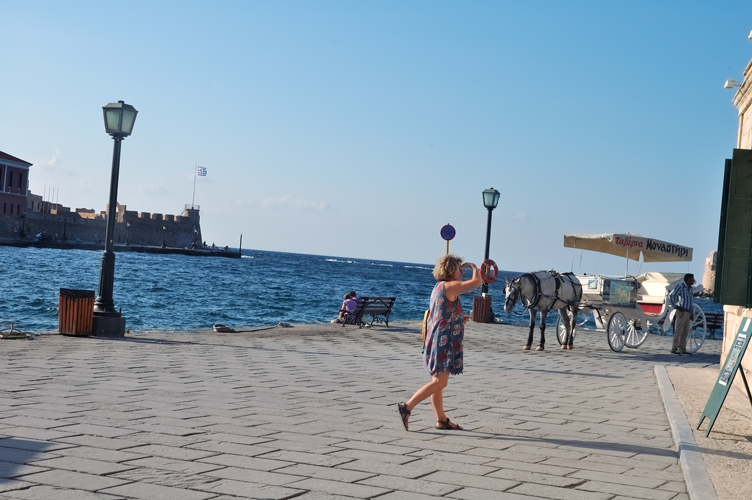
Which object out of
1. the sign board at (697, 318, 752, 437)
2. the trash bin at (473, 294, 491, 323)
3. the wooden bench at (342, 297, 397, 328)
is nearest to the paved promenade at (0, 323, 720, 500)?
the sign board at (697, 318, 752, 437)

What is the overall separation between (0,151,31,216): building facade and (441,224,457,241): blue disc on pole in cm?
8211

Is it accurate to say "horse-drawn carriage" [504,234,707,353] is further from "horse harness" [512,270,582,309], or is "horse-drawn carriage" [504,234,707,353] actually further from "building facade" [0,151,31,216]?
"building facade" [0,151,31,216]

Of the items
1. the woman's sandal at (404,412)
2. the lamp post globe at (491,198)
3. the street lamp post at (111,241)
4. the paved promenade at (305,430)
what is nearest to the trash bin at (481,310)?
the lamp post globe at (491,198)

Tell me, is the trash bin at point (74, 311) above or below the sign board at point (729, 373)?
below

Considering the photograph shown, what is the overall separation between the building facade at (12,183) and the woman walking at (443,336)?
88891mm

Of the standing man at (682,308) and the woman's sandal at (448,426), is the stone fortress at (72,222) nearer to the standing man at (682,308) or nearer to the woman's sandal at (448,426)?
the standing man at (682,308)

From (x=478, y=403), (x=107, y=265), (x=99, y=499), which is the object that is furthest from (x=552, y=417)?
(x=107, y=265)

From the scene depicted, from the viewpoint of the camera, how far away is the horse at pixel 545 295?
1494 centimetres

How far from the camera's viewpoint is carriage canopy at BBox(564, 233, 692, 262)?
1998 cm

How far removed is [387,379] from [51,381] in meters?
3.94

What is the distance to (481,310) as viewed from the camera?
22.5 metres

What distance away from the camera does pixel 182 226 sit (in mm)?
126438

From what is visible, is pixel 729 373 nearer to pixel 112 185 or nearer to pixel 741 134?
pixel 741 134

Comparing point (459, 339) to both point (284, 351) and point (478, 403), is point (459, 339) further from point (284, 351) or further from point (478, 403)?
point (284, 351)
